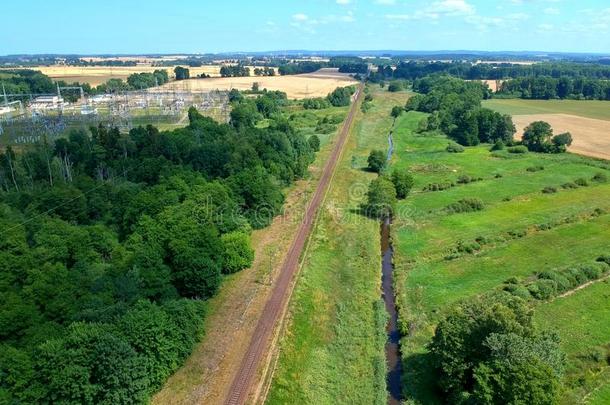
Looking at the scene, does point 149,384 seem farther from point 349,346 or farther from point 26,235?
point 26,235

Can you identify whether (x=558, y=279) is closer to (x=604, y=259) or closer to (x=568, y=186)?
(x=604, y=259)

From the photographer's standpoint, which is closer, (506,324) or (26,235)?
(506,324)

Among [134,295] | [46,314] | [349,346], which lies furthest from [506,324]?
[46,314]

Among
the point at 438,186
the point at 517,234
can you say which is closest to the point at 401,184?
the point at 438,186

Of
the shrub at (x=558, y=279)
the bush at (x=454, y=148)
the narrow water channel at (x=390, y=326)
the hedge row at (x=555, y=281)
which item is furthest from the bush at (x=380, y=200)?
the bush at (x=454, y=148)

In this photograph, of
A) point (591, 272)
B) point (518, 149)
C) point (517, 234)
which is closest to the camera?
point (591, 272)

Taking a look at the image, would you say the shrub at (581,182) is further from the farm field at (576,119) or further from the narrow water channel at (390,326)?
the narrow water channel at (390,326)
